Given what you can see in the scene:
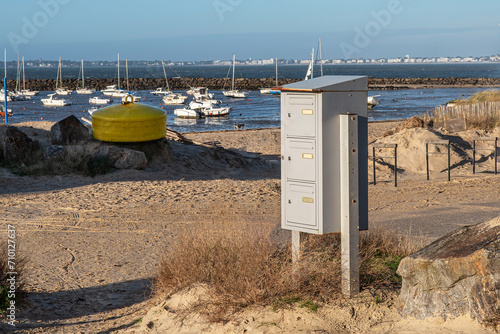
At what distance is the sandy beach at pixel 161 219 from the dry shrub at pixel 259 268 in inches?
6.7

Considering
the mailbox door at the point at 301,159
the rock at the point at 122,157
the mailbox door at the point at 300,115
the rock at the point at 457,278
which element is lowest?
the rock at the point at 457,278

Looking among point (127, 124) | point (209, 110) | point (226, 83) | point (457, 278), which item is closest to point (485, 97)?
point (127, 124)

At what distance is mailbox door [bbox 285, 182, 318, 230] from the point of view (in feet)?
15.9

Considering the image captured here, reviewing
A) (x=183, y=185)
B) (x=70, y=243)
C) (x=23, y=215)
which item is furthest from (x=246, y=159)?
(x=70, y=243)

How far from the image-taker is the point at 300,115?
485 centimetres

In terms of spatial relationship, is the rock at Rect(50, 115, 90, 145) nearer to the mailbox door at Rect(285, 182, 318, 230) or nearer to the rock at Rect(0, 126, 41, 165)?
the rock at Rect(0, 126, 41, 165)

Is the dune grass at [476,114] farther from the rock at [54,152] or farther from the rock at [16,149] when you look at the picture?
the rock at [16,149]

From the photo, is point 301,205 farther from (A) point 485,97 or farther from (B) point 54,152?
(A) point 485,97

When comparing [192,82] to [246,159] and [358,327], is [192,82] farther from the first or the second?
[358,327]

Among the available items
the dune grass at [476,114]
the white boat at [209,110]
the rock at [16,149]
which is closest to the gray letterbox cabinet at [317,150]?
the rock at [16,149]

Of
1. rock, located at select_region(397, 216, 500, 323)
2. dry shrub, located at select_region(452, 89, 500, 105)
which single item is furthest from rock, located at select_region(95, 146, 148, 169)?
dry shrub, located at select_region(452, 89, 500, 105)

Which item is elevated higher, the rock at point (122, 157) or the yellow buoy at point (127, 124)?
the yellow buoy at point (127, 124)

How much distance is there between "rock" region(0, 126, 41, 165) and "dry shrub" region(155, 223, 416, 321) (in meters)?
9.24

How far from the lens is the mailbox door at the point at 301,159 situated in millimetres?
4820
